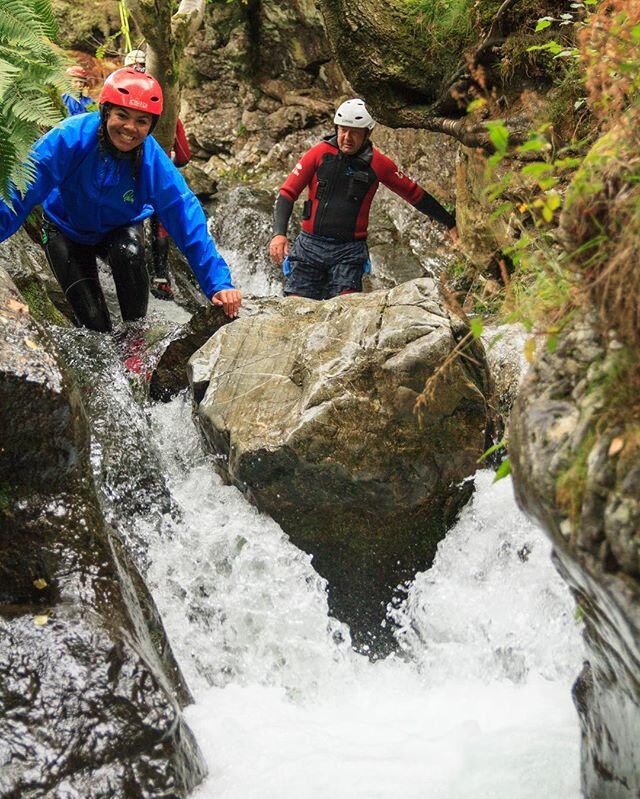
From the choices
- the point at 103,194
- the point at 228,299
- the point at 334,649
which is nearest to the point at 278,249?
the point at 228,299

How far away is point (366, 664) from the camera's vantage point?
470 cm

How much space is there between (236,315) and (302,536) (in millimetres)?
1681

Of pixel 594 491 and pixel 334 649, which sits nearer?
pixel 594 491

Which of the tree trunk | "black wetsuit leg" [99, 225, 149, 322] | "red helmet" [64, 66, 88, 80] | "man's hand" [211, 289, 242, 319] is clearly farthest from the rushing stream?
the tree trunk

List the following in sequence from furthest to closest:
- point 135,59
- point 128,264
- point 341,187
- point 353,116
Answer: point 135,59 < point 341,187 < point 353,116 < point 128,264

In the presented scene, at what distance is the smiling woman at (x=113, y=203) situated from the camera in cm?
497

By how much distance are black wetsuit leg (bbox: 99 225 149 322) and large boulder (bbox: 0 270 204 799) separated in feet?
6.59

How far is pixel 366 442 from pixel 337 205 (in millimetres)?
2966

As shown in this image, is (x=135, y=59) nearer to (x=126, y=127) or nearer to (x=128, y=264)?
(x=128, y=264)

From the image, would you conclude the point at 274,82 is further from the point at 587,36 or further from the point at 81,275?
the point at 587,36

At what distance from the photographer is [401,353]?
4738 millimetres

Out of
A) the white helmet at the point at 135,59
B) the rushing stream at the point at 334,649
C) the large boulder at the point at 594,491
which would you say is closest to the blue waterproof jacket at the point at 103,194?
the rushing stream at the point at 334,649

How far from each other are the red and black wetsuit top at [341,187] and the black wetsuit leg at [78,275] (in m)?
1.78

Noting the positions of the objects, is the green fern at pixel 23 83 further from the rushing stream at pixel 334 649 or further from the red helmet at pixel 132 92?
the rushing stream at pixel 334 649
